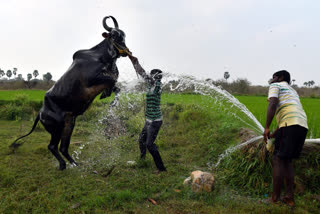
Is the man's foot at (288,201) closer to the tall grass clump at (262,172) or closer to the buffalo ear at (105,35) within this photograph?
the tall grass clump at (262,172)

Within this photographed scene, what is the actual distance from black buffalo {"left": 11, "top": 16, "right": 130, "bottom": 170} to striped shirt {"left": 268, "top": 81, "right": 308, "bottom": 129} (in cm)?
246

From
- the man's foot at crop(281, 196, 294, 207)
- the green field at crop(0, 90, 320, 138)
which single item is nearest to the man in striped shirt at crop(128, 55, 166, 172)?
the green field at crop(0, 90, 320, 138)

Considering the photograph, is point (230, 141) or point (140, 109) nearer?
point (230, 141)

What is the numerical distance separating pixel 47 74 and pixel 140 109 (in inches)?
1603

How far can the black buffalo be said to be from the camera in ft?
12.7

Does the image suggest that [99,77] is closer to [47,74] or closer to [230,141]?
[230,141]

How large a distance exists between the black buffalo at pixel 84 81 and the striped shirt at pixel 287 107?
2464 millimetres

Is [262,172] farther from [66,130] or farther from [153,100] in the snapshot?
[66,130]

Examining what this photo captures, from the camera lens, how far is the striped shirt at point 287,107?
9.68 feet

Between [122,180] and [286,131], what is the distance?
2.76m

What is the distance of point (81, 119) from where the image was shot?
11.1m

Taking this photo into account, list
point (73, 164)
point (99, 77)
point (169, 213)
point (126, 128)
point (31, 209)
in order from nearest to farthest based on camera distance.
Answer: point (169, 213) → point (31, 209) → point (99, 77) → point (73, 164) → point (126, 128)

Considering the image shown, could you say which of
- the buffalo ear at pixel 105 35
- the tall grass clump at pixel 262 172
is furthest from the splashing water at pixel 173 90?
the buffalo ear at pixel 105 35

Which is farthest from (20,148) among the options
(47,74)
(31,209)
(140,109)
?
(47,74)
